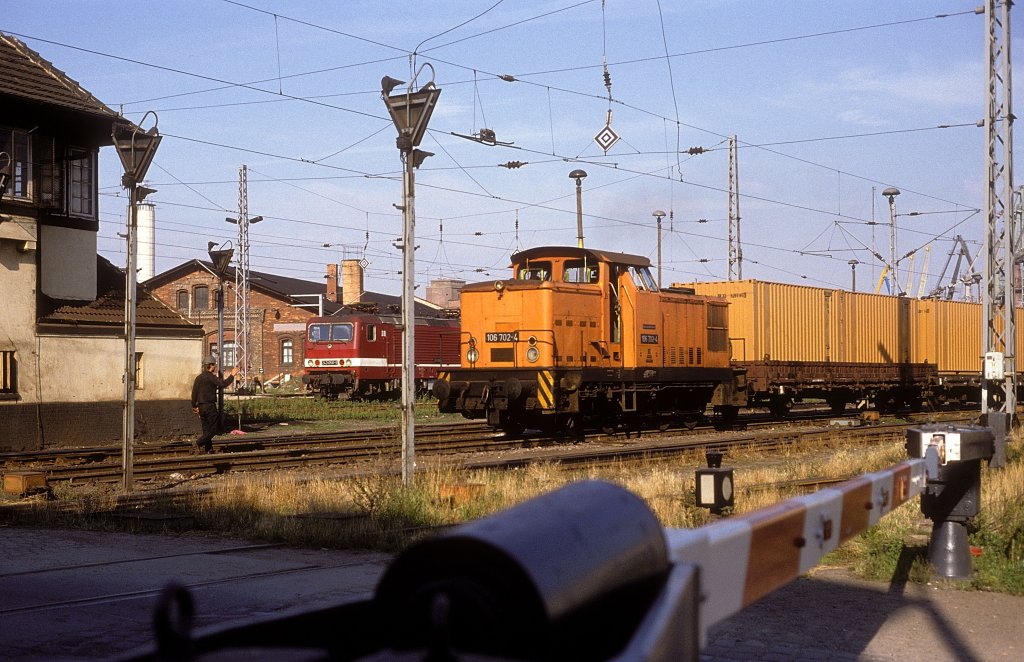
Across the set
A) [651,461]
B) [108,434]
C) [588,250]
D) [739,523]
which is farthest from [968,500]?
[108,434]

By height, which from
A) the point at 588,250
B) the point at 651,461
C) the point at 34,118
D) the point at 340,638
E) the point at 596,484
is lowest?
the point at 651,461

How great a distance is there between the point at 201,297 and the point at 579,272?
4920 cm

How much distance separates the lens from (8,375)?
866 inches

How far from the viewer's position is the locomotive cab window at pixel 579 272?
74.0 ft

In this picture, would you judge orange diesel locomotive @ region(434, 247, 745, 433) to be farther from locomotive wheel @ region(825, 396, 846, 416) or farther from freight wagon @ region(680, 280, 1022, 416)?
locomotive wheel @ region(825, 396, 846, 416)

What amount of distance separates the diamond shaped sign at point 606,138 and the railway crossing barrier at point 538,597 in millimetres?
27214

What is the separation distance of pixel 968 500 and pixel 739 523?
524 centimetres

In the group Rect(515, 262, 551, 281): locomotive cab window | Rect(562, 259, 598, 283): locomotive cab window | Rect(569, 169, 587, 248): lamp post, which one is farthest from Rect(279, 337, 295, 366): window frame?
Rect(562, 259, 598, 283): locomotive cab window

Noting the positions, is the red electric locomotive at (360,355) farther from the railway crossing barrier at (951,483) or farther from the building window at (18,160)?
the railway crossing barrier at (951,483)

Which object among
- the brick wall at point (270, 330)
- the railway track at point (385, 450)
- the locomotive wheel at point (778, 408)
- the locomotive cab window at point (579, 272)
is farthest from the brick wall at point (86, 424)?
the brick wall at point (270, 330)

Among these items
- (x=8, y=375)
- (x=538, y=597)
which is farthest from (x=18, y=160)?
(x=538, y=597)

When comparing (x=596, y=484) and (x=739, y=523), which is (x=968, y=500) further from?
(x=596, y=484)

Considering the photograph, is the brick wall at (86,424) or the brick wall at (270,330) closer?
the brick wall at (86,424)

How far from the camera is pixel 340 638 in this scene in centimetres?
206
